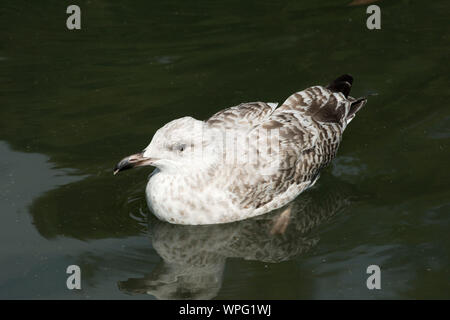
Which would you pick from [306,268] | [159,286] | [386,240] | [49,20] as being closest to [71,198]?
[159,286]

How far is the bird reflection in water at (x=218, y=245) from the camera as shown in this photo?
6.64 m

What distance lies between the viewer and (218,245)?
7258 millimetres

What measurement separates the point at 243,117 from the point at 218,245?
1413 mm

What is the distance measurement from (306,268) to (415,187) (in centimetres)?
178

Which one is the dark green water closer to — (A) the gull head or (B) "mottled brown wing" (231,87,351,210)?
(B) "mottled brown wing" (231,87,351,210)

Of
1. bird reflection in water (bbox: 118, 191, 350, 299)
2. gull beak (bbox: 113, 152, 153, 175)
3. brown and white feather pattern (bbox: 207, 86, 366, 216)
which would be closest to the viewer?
bird reflection in water (bbox: 118, 191, 350, 299)

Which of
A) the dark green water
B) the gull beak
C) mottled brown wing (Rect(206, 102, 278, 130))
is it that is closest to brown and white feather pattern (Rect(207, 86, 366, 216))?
mottled brown wing (Rect(206, 102, 278, 130))

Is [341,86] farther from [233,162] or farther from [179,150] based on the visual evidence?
[179,150]

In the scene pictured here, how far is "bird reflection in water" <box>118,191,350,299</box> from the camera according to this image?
21.8ft

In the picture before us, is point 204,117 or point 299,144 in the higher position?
point 204,117

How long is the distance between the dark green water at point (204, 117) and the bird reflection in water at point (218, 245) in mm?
18

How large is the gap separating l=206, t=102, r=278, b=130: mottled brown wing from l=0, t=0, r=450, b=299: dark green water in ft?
3.05

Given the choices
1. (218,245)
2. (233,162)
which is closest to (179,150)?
(233,162)

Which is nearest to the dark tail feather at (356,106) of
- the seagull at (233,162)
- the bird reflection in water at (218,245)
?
the seagull at (233,162)
